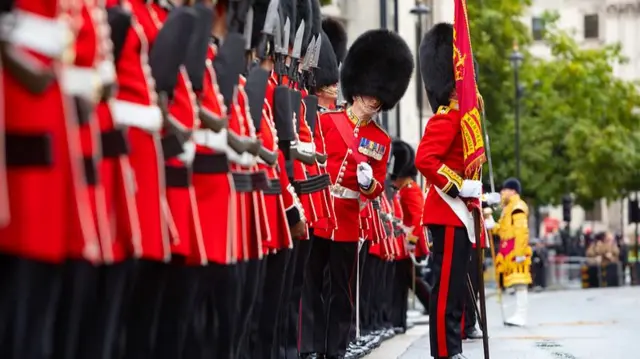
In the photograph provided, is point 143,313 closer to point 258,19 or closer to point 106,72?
point 106,72

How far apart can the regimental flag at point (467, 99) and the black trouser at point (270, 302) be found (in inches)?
82.0

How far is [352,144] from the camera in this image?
1130 centimetres

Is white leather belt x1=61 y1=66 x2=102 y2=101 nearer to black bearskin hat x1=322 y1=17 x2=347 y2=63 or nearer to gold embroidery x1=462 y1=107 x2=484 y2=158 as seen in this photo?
gold embroidery x1=462 y1=107 x2=484 y2=158

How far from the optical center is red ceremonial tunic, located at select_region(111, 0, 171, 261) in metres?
5.71

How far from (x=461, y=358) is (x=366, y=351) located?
2.70 metres

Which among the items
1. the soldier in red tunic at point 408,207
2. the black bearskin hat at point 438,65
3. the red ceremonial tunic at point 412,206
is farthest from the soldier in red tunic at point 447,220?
the red ceremonial tunic at point 412,206

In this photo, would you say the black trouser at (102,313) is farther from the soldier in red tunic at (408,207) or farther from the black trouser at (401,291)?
the black trouser at (401,291)

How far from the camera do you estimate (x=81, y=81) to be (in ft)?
16.8

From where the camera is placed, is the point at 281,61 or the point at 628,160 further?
the point at 628,160

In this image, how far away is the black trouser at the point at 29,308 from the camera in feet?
16.6

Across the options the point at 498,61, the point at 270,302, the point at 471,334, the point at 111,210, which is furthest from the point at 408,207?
the point at 498,61

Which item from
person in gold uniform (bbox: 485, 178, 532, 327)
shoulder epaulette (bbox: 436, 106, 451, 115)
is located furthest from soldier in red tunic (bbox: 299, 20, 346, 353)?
person in gold uniform (bbox: 485, 178, 532, 327)

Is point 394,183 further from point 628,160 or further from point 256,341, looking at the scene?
point 628,160

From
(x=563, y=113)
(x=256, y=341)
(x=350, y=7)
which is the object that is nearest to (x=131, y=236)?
(x=256, y=341)
